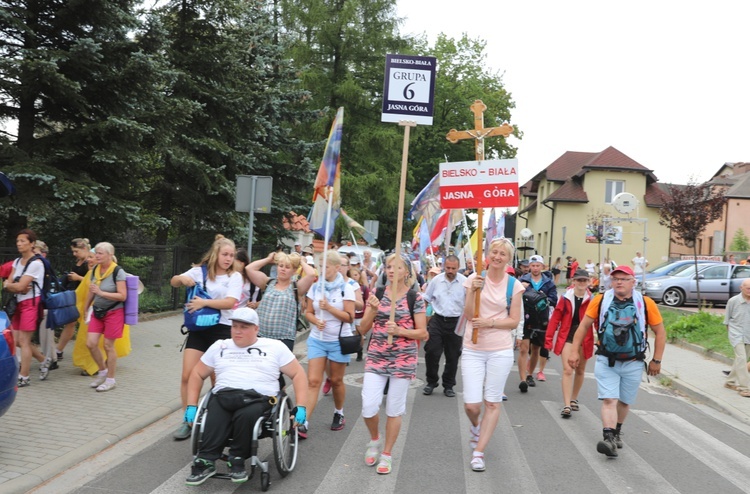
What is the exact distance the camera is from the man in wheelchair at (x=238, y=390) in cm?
475

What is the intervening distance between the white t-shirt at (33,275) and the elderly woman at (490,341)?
5156mm

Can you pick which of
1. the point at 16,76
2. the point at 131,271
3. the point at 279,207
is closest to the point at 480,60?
the point at 279,207

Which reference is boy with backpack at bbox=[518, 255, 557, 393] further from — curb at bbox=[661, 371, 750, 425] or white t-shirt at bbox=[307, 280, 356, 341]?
white t-shirt at bbox=[307, 280, 356, 341]

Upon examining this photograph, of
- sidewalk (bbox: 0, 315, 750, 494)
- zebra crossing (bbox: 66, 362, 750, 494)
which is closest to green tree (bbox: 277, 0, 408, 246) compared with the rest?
sidewalk (bbox: 0, 315, 750, 494)

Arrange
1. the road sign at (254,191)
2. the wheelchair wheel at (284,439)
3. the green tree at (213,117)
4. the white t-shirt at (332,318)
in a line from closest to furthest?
the wheelchair wheel at (284,439)
the white t-shirt at (332,318)
the road sign at (254,191)
the green tree at (213,117)

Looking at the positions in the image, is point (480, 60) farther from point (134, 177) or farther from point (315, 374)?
point (315, 374)

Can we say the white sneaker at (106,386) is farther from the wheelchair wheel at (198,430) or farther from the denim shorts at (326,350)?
the wheelchair wheel at (198,430)

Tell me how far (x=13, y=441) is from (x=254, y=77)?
49.1ft

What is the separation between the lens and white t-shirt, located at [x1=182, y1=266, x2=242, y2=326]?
21.1ft

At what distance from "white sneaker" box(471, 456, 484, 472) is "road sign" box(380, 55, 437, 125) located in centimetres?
314

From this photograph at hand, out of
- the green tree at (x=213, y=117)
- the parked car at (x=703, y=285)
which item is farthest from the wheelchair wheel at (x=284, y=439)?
the parked car at (x=703, y=285)

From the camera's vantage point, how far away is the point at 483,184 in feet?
22.6

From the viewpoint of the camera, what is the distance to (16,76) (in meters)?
10.5

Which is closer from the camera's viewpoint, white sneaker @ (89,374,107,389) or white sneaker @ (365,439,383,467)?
white sneaker @ (365,439,383,467)
